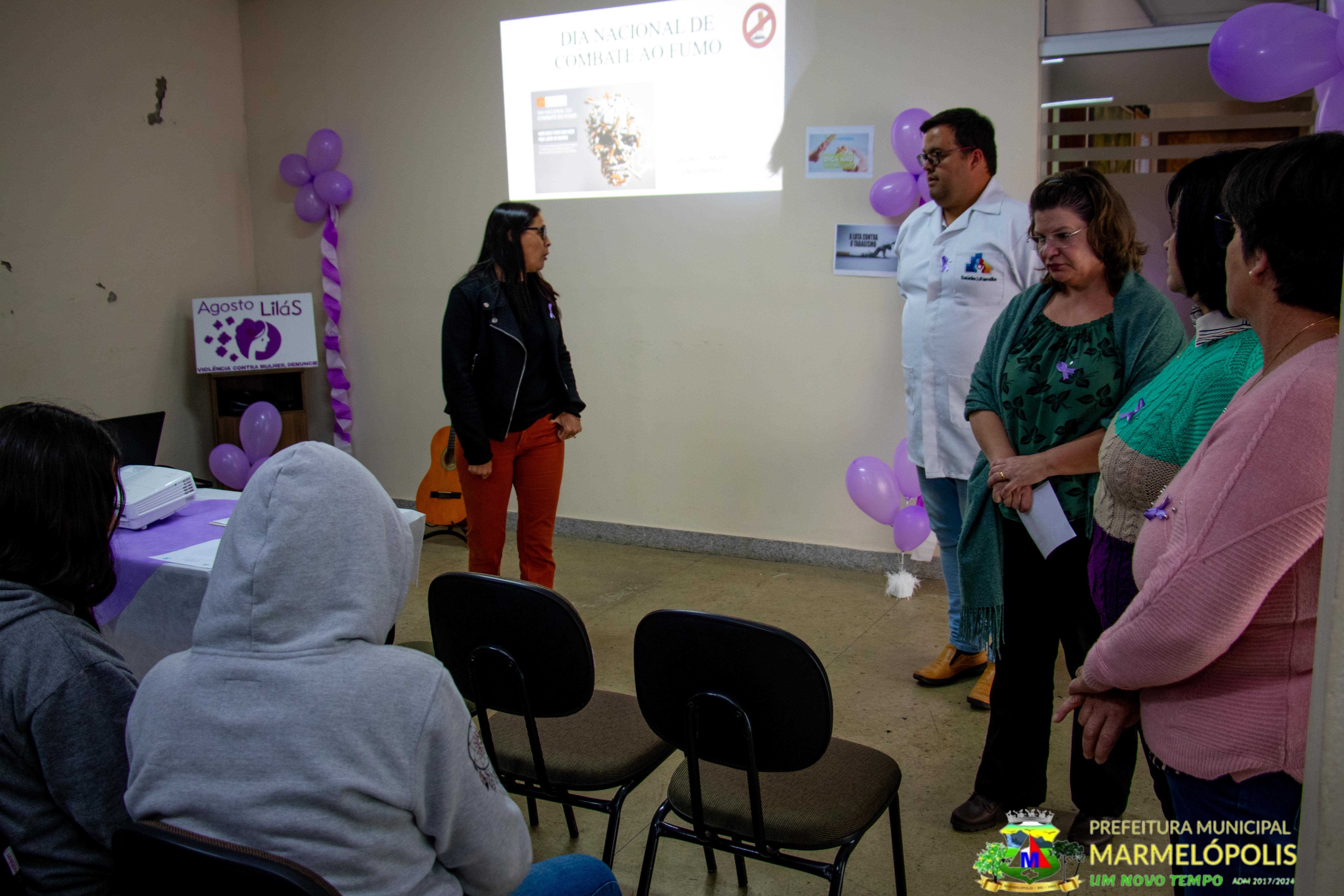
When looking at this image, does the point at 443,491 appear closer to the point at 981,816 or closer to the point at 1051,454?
the point at 981,816

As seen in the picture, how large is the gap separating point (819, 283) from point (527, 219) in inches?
60.9

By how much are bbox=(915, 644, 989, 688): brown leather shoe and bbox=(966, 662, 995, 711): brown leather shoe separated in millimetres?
95

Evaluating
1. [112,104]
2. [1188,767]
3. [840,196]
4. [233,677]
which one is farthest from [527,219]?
[112,104]

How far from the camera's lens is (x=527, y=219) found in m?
2.93

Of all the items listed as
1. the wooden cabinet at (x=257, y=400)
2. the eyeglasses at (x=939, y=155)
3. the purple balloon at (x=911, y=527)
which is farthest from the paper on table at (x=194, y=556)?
the wooden cabinet at (x=257, y=400)

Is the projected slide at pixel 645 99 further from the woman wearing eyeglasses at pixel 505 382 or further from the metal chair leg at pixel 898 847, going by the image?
the metal chair leg at pixel 898 847

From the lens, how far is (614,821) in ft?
5.66

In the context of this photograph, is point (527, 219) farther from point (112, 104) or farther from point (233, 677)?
point (112, 104)

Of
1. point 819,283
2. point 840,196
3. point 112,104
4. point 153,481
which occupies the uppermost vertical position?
point 112,104

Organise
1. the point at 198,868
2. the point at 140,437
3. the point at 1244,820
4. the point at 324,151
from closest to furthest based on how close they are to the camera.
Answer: the point at 198,868 → the point at 1244,820 → the point at 140,437 → the point at 324,151

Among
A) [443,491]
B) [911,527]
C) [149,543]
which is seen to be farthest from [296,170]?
[911,527]

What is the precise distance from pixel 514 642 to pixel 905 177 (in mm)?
2687

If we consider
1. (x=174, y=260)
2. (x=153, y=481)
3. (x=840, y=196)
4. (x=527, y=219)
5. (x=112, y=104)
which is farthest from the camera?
(x=174, y=260)

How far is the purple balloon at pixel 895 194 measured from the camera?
3.60 m
